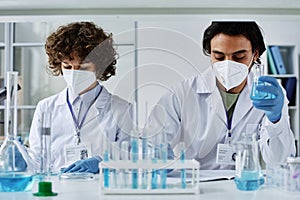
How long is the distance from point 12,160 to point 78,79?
809 millimetres

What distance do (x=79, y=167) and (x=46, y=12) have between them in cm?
67

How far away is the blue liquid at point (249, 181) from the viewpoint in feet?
3.35

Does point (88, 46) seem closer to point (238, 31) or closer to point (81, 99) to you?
point (81, 99)

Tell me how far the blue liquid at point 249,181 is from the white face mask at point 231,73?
2.82 feet

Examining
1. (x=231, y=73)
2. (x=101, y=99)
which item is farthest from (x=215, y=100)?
(x=101, y=99)

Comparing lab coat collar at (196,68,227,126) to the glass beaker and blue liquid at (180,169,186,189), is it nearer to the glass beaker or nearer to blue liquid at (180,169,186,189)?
the glass beaker

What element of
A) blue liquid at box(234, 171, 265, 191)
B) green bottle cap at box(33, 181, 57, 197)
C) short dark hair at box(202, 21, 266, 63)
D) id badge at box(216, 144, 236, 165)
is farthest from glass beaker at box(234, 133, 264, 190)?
short dark hair at box(202, 21, 266, 63)

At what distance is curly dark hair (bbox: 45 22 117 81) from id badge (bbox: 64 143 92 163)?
0.30 meters

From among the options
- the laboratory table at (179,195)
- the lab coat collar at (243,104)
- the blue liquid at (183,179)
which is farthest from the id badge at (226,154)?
the blue liquid at (183,179)

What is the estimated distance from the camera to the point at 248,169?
1.04m

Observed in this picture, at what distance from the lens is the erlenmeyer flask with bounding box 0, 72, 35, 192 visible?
1.02 m

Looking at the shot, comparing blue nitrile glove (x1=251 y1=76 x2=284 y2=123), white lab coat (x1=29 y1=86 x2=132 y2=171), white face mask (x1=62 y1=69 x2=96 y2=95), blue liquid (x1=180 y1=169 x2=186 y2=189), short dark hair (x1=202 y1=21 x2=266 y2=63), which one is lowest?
blue liquid (x1=180 y1=169 x2=186 y2=189)

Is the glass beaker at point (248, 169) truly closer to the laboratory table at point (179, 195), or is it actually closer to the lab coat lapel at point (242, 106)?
the laboratory table at point (179, 195)

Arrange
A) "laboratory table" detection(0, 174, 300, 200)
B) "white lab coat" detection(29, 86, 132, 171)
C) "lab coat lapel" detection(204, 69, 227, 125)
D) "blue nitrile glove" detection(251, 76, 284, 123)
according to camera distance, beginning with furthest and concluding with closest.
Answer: "lab coat lapel" detection(204, 69, 227, 125), "white lab coat" detection(29, 86, 132, 171), "blue nitrile glove" detection(251, 76, 284, 123), "laboratory table" detection(0, 174, 300, 200)
